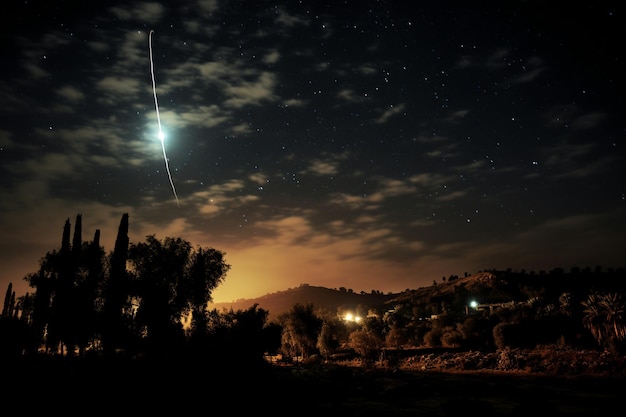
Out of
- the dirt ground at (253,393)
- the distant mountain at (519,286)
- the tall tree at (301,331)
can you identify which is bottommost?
the dirt ground at (253,393)

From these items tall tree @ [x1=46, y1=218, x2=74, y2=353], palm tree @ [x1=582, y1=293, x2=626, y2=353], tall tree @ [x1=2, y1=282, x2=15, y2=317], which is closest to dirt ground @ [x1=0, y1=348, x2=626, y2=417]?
tall tree @ [x1=46, y1=218, x2=74, y2=353]

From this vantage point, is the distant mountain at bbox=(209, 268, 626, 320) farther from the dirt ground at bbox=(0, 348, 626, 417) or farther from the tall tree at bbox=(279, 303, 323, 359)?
the dirt ground at bbox=(0, 348, 626, 417)

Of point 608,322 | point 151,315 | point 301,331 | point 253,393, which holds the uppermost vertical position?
point 151,315

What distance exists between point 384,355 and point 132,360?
3675cm

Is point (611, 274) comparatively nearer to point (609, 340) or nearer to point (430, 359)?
point (609, 340)

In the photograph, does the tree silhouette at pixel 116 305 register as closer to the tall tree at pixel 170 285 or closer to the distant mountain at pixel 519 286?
the tall tree at pixel 170 285

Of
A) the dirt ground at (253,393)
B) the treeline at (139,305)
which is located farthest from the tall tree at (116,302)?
the dirt ground at (253,393)

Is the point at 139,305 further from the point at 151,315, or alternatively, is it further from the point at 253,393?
the point at 253,393

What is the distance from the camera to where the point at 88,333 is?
33.2m

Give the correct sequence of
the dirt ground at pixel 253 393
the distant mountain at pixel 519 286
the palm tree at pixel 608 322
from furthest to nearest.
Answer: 1. the distant mountain at pixel 519 286
2. the palm tree at pixel 608 322
3. the dirt ground at pixel 253 393

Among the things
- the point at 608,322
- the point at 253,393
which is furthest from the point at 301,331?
the point at 253,393

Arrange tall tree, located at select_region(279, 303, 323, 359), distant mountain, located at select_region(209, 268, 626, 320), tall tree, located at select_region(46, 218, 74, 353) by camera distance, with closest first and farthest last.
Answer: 1. tall tree, located at select_region(46, 218, 74, 353)
2. tall tree, located at select_region(279, 303, 323, 359)
3. distant mountain, located at select_region(209, 268, 626, 320)

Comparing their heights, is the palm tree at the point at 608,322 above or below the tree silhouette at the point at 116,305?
below

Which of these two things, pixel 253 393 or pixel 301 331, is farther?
pixel 301 331
